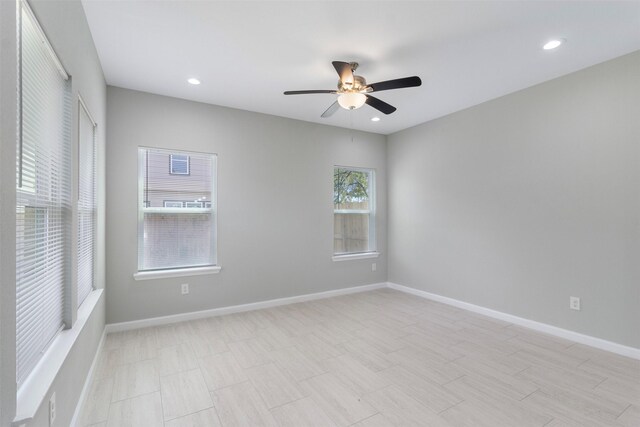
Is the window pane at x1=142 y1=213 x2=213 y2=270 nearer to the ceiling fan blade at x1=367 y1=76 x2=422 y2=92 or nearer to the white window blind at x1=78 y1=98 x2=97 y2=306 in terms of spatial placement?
the white window blind at x1=78 y1=98 x2=97 y2=306

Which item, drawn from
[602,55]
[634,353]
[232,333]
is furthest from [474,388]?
[602,55]

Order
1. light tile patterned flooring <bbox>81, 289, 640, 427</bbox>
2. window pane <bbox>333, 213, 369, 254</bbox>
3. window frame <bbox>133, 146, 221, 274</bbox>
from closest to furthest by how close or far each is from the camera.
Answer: light tile patterned flooring <bbox>81, 289, 640, 427</bbox> < window frame <bbox>133, 146, 221, 274</bbox> < window pane <bbox>333, 213, 369, 254</bbox>

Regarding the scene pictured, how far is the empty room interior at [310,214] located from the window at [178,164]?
23 mm

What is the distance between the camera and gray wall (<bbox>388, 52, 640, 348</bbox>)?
281cm

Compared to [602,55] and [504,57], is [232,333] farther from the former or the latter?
[602,55]

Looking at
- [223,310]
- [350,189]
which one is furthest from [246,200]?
[350,189]

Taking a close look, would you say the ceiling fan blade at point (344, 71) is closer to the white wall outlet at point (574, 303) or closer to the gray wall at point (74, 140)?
the gray wall at point (74, 140)

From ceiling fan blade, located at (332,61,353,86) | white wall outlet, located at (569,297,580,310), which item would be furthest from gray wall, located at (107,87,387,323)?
white wall outlet, located at (569,297,580,310)

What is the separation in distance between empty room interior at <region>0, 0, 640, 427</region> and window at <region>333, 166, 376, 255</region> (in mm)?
87

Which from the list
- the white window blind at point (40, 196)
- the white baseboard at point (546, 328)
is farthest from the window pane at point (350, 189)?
the white window blind at point (40, 196)

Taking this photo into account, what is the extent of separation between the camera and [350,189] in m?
5.24

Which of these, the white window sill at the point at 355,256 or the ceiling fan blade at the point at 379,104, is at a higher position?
the ceiling fan blade at the point at 379,104

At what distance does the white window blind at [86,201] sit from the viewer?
7.33ft

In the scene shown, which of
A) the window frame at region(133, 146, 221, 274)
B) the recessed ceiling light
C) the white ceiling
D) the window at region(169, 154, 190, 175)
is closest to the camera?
the white ceiling
